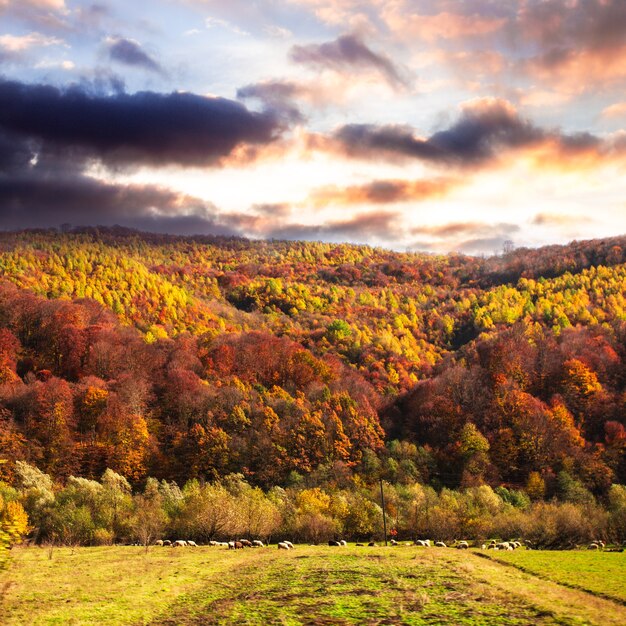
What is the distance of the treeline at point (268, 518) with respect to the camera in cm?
6531

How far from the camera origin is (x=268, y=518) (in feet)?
222

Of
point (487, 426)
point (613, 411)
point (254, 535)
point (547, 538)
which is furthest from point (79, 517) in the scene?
point (613, 411)

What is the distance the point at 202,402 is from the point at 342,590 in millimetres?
92942

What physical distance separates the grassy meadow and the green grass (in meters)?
0.08

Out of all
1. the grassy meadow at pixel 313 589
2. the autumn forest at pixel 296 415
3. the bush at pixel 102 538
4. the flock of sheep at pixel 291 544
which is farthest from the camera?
the autumn forest at pixel 296 415

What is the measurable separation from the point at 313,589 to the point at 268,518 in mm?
35602

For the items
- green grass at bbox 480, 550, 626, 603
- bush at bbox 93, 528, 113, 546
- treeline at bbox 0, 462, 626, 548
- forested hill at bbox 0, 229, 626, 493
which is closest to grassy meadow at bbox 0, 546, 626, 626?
green grass at bbox 480, 550, 626, 603

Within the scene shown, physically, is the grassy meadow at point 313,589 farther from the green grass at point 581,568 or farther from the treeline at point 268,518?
the treeline at point 268,518

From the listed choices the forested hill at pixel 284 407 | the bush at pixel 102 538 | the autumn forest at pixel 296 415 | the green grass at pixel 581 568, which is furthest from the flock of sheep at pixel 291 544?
the forested hill at pixel 284 407

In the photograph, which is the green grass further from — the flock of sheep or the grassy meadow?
the flock of sheep

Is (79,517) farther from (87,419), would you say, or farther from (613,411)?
(613,411)

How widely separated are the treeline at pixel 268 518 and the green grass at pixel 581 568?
17227mm

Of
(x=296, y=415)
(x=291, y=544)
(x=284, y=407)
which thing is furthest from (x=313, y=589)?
(x=284, y=407)

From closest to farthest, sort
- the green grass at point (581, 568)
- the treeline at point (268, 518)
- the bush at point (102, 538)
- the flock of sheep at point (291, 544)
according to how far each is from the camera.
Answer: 1. the green grass at point (581, 568)
2. the flock of sheep at point (291, 544)
3. the bush at point (102, 538)
4. the treeline at point (268, 518)
